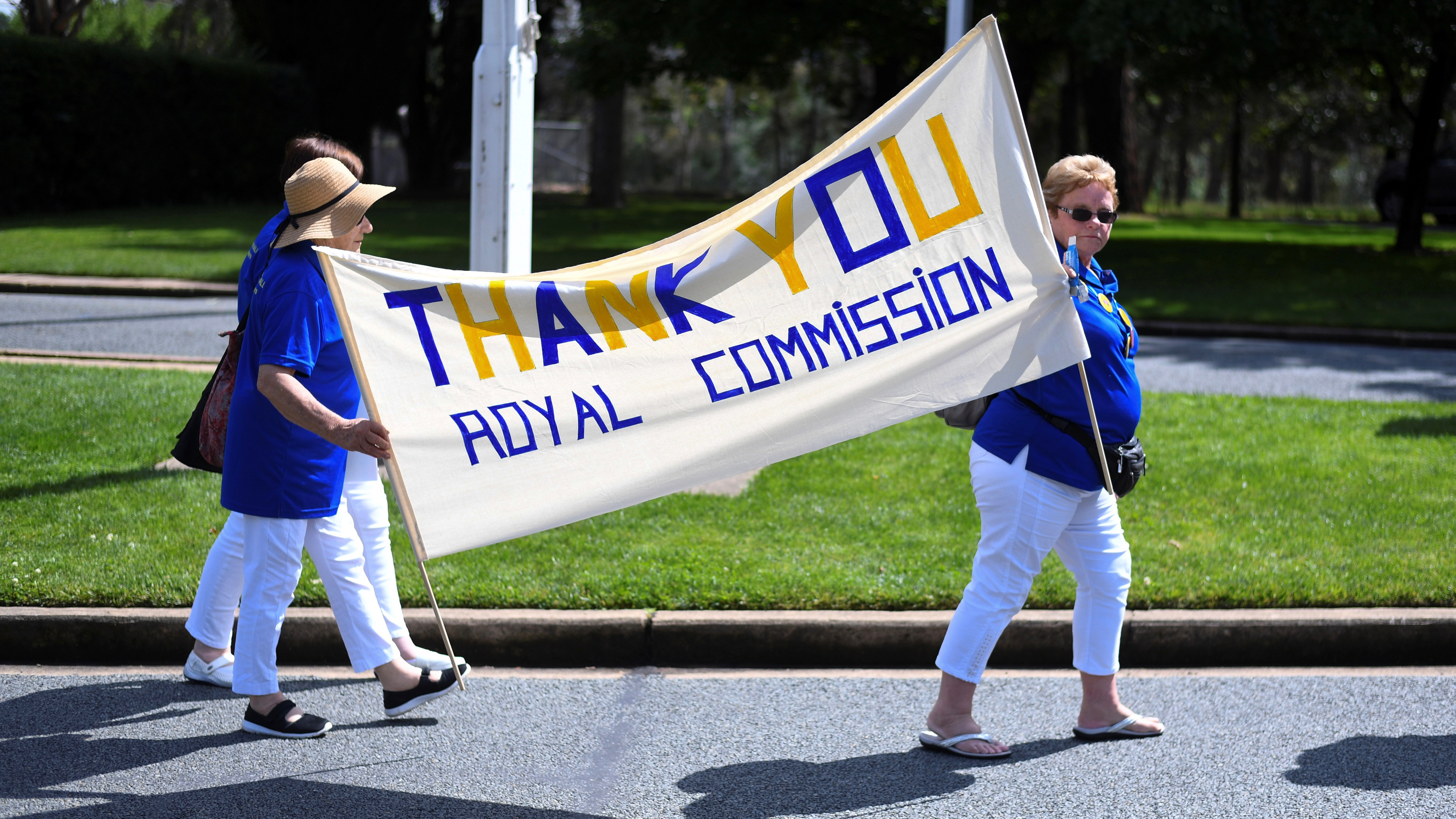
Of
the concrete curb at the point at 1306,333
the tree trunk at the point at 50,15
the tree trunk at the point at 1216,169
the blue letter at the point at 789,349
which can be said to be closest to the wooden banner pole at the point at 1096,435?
the blue letter at the point at 789,349

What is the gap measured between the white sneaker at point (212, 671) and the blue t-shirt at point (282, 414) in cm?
76

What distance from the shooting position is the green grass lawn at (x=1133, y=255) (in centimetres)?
1504

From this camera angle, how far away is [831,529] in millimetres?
5984

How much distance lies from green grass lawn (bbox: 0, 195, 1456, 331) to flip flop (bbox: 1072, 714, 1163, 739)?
11.0 m

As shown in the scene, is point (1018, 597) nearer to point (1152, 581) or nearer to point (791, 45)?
point (1152, 581)

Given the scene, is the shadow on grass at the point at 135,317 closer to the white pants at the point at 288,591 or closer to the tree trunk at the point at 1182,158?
the white pants at the point at 288,591

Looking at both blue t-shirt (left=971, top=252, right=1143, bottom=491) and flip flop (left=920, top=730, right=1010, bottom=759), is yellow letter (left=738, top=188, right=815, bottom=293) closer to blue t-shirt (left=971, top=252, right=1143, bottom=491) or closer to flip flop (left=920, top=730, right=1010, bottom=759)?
blue t-shirt (left=971, top=252, right=1143, bottom=491)

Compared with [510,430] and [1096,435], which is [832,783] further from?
[510,430]

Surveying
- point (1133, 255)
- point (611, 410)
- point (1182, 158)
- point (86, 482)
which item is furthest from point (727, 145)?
point (611, 410)

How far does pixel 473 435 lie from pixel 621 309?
0.57 metres

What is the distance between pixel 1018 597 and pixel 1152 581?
158 centimetres

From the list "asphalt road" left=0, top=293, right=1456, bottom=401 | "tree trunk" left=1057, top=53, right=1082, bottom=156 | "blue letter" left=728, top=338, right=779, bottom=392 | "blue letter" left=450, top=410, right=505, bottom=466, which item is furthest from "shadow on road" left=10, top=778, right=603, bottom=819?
"tree trunk" left=1057, top=53, right=1082, bottom=156

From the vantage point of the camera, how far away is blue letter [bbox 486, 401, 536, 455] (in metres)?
3.73

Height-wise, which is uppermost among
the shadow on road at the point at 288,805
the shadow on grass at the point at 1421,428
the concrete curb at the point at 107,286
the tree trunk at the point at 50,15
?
the tree trunk at the point at 50,15
